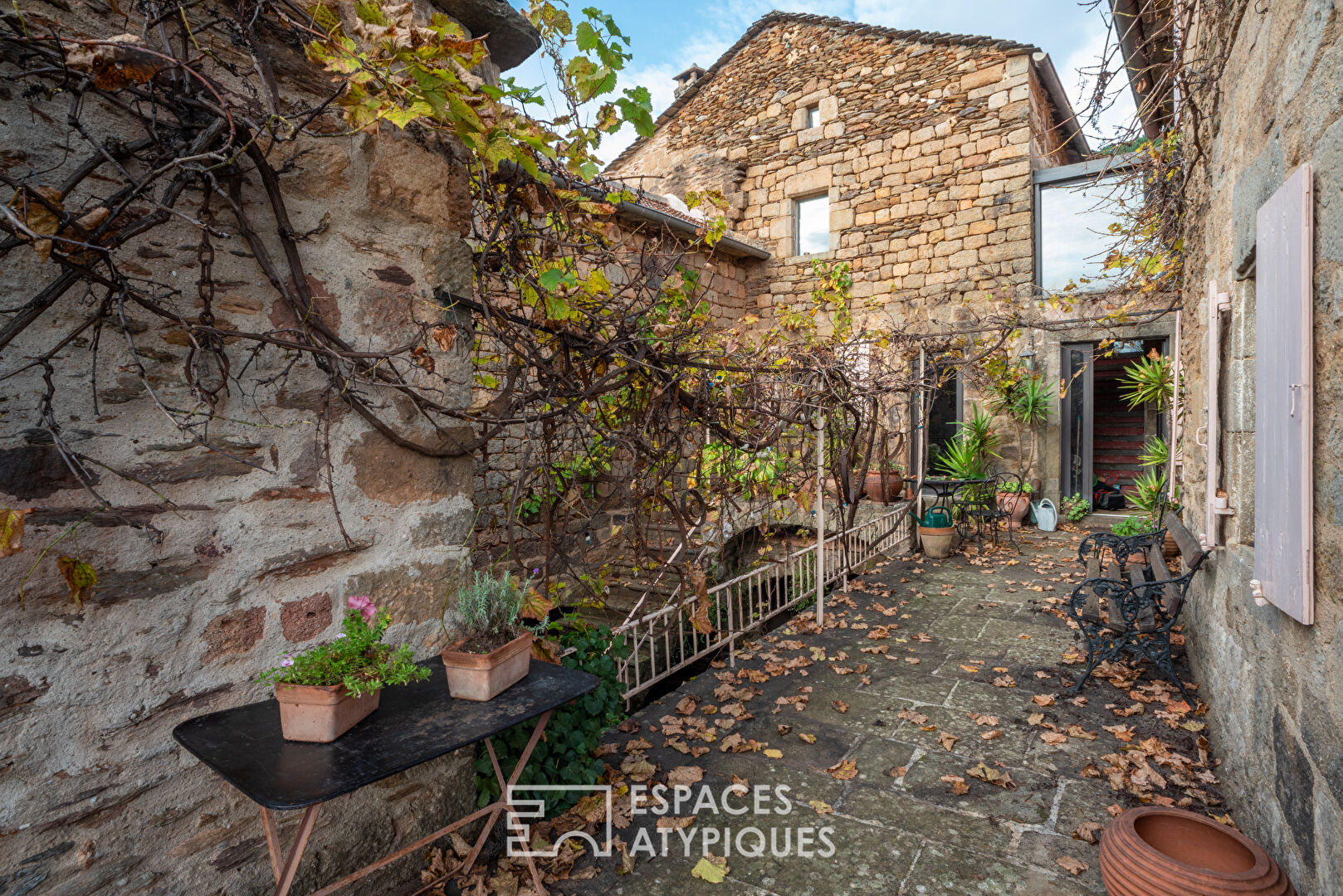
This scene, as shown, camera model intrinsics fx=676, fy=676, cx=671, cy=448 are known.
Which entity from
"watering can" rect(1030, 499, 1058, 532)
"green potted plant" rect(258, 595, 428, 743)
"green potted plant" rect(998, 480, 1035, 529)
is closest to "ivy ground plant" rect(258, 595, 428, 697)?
"green potted plant" rect(258, 595, 428, 743)

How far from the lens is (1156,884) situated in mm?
1812

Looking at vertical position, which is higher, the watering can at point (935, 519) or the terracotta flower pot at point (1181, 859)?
the watering can at point (935, 519)

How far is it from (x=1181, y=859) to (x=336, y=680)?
2.44m

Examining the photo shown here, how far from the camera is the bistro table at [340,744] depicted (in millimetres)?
1410

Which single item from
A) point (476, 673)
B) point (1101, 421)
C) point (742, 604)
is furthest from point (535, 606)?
point (1101, 421)

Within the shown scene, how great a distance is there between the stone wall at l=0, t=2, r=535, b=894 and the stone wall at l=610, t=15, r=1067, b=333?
→ 852cm

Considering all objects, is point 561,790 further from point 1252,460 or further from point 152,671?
point 1252,460

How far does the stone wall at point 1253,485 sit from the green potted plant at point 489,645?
1984 mm

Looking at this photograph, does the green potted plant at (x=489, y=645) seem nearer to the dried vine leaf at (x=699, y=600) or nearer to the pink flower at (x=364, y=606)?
the pink flower at (x=364, y=606)

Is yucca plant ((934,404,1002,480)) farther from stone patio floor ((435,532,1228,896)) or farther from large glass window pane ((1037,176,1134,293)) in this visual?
stone patio floor ((435,532,1228,896))

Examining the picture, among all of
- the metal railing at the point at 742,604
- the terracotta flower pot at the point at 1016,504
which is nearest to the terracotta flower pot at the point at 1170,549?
the metal railing at the point at 742,604

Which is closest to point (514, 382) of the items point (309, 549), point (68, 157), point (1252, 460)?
point (309, 549)

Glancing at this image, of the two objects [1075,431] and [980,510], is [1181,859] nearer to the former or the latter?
[980,510]

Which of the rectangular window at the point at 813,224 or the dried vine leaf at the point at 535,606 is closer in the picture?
the dried vine leaf at the point at 535,606
